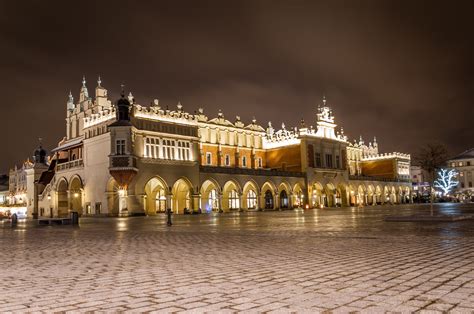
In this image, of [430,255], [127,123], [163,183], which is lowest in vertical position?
[430,255]

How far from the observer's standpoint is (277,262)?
8992 mm

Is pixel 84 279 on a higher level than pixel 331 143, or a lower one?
lower

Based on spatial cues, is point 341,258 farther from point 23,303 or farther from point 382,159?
point 382,159

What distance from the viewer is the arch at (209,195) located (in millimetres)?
56156

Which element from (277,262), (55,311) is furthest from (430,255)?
(55,311)

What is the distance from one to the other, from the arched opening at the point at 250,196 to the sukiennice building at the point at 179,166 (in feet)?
0.45

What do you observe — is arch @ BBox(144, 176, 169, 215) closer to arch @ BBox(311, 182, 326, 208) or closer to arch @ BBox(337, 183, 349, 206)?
arch @ BBox(311, 182, 326, 208)

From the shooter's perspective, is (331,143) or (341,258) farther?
(331,143)

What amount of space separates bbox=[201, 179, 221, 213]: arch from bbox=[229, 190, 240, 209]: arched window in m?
2.34

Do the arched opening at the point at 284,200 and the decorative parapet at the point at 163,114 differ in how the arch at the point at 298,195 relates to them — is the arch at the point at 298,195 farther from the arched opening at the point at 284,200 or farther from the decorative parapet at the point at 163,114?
Result: the decorative parapet at the point at 163,114

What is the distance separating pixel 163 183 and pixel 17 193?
6489cm

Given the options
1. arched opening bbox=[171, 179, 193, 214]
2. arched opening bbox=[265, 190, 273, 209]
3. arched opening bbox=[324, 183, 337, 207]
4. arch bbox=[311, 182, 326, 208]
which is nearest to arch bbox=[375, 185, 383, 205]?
arched opening bbox=[324, 183, 337, 207]

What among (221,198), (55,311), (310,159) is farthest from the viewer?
(310,159)

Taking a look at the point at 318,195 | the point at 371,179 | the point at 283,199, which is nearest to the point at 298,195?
the point at 283,199
